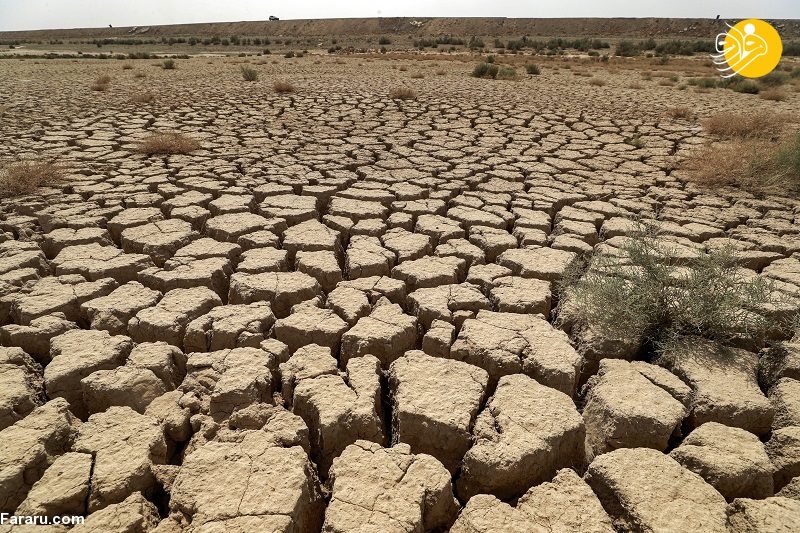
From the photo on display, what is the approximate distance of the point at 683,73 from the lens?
13383 millimetres

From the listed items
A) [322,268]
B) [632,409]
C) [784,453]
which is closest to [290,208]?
[322,268]

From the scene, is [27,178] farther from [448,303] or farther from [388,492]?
[388,492]

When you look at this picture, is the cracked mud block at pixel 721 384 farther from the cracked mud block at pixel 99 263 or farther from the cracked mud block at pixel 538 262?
the cracked mud block at pixel 99 263

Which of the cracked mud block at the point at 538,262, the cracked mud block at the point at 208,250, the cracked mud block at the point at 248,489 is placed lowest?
the cracked mud block at the point at 248,489

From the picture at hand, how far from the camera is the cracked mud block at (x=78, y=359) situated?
5.74 ft

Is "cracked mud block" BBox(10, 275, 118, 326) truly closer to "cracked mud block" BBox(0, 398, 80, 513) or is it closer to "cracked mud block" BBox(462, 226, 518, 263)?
"cracked mud block" BBox(0, 398, 80, 513)

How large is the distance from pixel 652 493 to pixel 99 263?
9.00ft

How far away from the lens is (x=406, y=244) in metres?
2.88

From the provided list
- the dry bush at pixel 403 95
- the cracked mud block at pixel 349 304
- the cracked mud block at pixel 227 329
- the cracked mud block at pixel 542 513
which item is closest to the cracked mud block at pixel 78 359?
the cracked mud block at pixel 227 329

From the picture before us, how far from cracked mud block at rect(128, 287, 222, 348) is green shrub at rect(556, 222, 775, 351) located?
5.56ft

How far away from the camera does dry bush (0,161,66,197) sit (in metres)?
3.62

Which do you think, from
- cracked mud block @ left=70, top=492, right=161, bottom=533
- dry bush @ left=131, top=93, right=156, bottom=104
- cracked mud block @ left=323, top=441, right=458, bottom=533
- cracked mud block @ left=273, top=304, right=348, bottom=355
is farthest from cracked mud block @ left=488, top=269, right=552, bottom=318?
dry bush @ left=131, top=93, right=156, bottom=104

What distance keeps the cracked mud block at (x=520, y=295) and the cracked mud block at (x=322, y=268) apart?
0.83 metres

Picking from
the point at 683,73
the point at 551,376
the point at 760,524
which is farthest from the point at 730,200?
the point at 683,73
